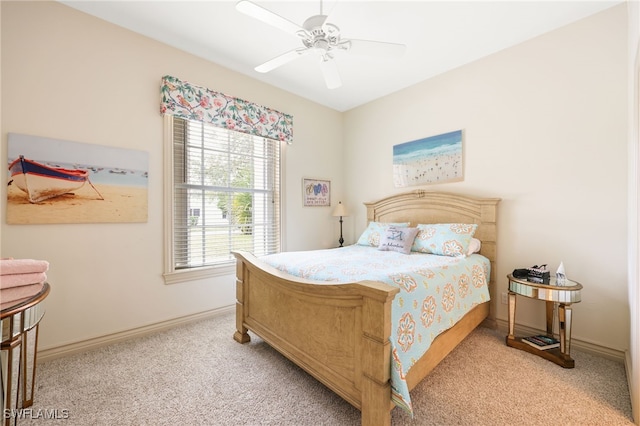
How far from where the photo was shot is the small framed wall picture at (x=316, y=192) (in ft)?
12.4

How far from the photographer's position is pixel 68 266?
2123 millimetres

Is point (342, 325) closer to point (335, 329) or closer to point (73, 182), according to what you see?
point (335, 329)

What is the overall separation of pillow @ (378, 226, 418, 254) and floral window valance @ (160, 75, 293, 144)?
1.80 metres

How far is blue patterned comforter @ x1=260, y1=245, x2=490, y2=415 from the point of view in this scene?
4.48 ft

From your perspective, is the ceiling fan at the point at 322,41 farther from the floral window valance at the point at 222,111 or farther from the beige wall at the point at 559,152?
the beige wall at the point at 559,152

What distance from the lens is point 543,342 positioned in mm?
2203

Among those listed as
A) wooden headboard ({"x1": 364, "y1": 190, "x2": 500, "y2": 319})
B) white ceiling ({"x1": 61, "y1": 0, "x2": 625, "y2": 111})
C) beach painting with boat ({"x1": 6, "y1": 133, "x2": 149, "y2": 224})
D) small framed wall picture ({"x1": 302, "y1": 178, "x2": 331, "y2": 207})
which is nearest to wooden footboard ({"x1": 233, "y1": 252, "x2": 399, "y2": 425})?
beach painting with boat ({"x1": 6, "y1": 133, "x2": 149, "y2": 224})

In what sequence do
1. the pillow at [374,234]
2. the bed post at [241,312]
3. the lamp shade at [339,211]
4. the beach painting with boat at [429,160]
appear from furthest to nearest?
the lamp shade at [339,211], the pillow at [374,234], the beach painting with boat at [429,160], the bed post at [241,312]

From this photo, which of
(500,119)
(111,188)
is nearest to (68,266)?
(111,188)

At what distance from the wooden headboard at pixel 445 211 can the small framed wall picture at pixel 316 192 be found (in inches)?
24.9

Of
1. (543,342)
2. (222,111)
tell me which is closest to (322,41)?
(222,111)

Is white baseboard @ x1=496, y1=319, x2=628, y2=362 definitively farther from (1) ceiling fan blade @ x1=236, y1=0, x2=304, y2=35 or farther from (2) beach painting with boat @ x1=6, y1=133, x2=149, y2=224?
(2) beach painting with boat @ x1=6, y1=133, x2=149, y2=224

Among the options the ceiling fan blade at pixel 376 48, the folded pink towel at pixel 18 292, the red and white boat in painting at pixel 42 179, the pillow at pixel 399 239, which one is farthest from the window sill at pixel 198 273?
the ceiling fan blade at pixel 376 48

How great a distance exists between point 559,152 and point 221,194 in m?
3.36
